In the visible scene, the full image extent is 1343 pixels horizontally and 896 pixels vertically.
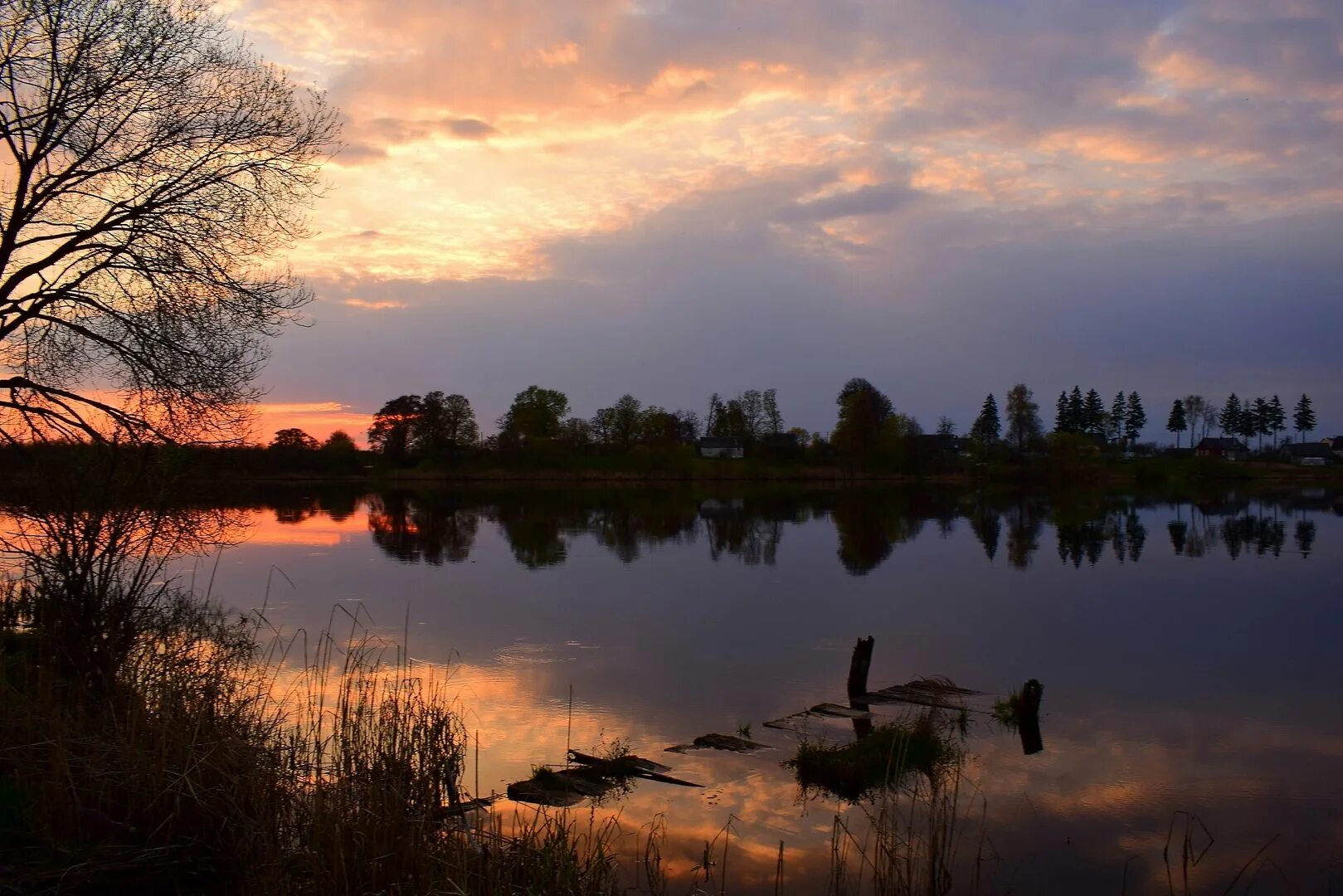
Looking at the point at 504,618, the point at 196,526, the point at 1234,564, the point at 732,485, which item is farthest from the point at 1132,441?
the point at 196,526

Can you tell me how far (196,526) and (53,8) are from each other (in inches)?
279

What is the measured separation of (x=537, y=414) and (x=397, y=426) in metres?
17.8

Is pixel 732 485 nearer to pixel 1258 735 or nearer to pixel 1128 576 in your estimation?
pixel 1128 576

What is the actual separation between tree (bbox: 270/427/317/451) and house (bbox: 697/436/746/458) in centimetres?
4966

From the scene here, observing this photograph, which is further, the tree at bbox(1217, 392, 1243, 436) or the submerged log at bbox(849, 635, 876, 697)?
the tree at bbox(1217, 392, 1243, 436)

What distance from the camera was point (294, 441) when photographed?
A: 3947 inches

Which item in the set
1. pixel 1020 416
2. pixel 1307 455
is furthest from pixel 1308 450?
pixel 1020 416

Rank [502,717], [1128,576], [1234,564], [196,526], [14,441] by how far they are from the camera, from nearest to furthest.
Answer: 1. [14,441]
2. [196,526]
3. [502,717]
4. [1128,576]
5. [1234,564]

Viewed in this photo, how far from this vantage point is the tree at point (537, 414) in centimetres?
11625

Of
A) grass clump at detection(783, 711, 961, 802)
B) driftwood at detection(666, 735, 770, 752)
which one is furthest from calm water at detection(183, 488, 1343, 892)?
grass clump at detection(783, 711, 961, 802)

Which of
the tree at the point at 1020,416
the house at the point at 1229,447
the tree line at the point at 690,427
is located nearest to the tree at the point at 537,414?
the tree line at the point at 690,427

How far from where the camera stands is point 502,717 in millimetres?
14766

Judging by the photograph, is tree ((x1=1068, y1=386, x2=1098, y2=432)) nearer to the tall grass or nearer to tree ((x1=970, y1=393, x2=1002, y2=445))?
tree ((x1=970, y1=393, x2=1002, y2=445))

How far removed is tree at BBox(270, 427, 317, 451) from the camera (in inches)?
3770
